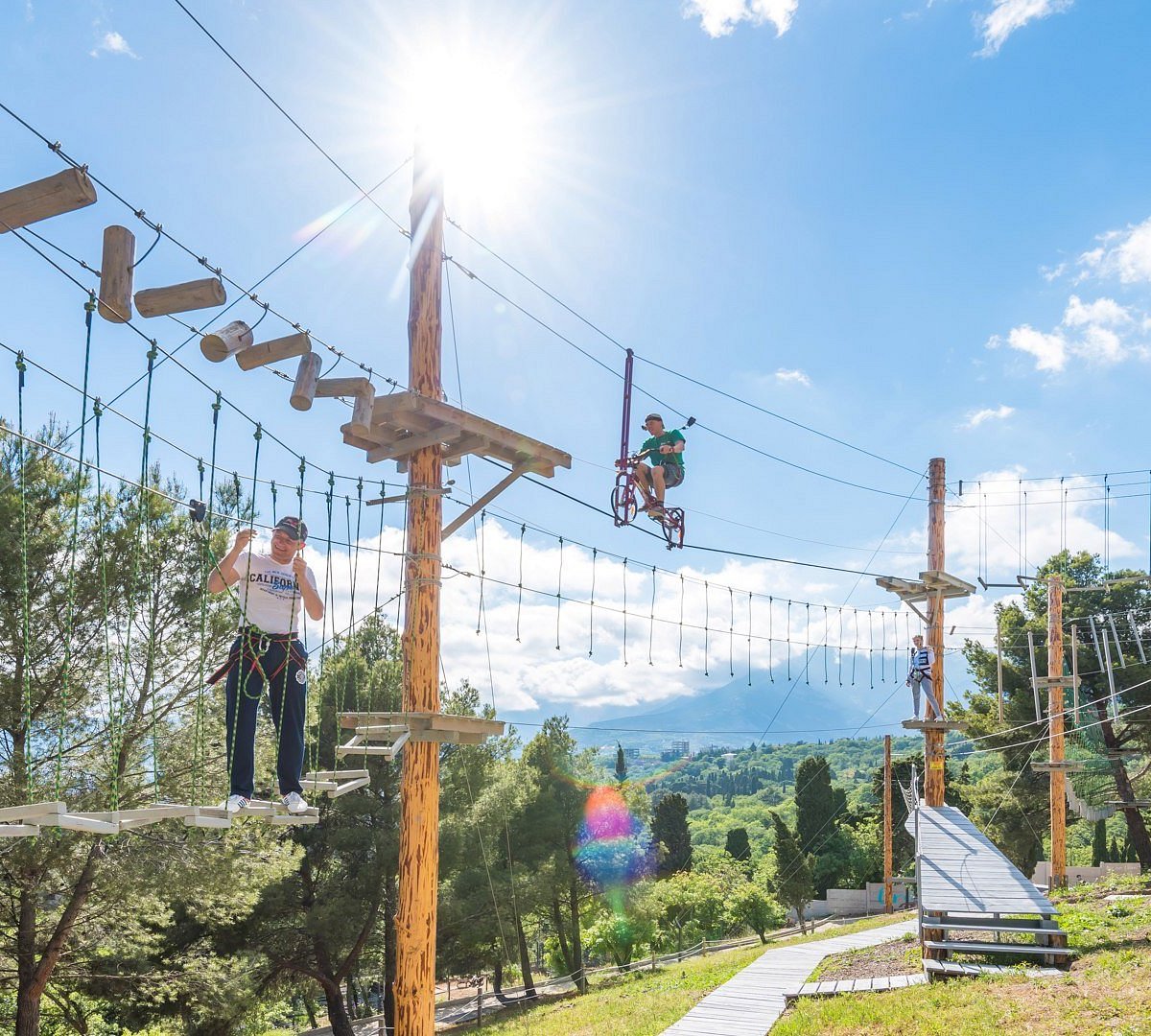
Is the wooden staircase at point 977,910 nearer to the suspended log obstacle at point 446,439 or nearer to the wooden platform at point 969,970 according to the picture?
the wooden platform at point 969,970

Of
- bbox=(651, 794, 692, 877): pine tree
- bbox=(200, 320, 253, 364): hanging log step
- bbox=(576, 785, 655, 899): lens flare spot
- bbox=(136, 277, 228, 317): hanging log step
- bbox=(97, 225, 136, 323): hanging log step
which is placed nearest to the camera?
bbox=(97, 225, 136, 323): hanging log step

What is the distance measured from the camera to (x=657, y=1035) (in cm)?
1062

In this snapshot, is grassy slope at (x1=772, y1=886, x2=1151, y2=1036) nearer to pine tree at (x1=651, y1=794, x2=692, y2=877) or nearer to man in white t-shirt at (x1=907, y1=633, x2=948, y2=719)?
man in white t-shirt at (x1=907, y1=633, x2=948, y2=719)

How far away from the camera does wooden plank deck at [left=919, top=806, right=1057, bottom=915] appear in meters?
11.2

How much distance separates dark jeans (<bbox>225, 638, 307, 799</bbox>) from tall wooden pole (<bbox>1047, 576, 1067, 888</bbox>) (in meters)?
15.7

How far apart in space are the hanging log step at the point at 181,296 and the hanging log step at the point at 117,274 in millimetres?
329

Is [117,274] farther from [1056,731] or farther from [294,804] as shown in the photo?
[1056,731]

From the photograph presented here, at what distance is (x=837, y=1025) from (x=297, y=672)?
7.03 meters

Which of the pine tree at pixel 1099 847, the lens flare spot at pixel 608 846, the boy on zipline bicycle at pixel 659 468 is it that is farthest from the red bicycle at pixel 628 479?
the pine tree at pixel 1099 847

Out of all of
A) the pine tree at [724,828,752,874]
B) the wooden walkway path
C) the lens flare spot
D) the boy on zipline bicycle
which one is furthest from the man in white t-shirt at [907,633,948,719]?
the pine tree at [724,828,752,874]

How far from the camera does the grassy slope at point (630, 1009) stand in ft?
40.6

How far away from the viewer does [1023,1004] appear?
8953mm

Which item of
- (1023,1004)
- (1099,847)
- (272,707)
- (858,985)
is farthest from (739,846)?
(272,707)

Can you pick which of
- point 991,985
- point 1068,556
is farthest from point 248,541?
point 1068,556
